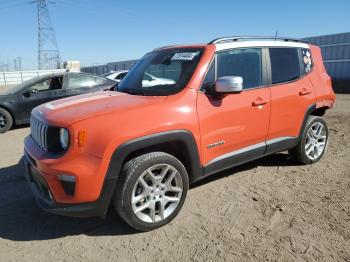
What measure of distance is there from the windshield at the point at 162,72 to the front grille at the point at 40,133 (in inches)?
43.8

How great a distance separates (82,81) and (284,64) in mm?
6497

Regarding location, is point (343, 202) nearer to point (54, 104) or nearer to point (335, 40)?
point (54, 104)

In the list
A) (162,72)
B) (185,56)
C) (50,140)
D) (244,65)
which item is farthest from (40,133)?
(244,65)

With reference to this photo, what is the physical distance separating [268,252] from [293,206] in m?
1.00

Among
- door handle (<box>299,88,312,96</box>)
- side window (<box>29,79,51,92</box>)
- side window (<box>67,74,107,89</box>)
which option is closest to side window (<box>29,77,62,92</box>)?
side window (<box>29,79,51,92</box>)

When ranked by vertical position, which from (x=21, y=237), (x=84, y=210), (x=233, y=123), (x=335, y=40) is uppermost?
(x=335, y=40)

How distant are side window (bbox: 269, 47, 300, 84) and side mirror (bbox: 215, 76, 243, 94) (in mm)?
1050

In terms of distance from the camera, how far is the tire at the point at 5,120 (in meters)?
8.75

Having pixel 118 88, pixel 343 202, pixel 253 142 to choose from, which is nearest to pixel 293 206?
pixel 343 202

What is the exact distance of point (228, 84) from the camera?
3.53m

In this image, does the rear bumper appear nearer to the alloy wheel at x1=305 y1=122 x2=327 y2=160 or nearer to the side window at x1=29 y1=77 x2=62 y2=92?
the alloy wheel at x1=305 y1=122 x2=327 y2=160

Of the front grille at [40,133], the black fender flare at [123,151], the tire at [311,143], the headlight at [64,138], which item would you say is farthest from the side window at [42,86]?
the black fender flare at [123,151]

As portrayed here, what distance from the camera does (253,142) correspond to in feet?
13.9

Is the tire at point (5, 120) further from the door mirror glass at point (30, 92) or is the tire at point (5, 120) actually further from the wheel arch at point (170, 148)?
the wheel arch at point (170, 148)
